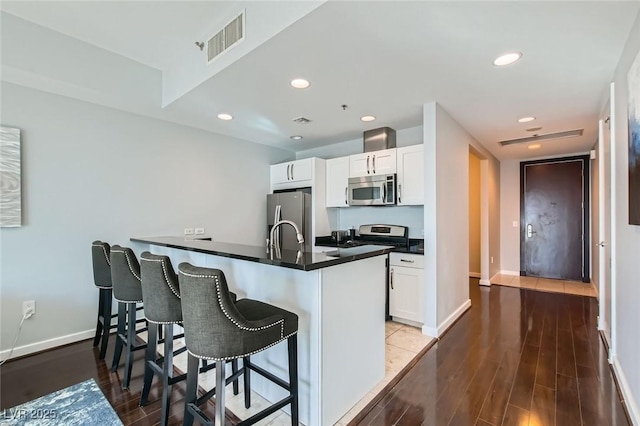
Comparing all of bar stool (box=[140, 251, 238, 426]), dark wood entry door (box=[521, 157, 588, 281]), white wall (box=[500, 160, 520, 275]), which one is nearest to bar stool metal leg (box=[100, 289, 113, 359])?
bar stool (box=[140, 251, 238, 426])

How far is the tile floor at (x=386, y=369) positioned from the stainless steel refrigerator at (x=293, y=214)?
1710 millimetres

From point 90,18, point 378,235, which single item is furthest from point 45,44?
point 378,235

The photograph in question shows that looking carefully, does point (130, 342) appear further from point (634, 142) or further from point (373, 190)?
point (634, 142)

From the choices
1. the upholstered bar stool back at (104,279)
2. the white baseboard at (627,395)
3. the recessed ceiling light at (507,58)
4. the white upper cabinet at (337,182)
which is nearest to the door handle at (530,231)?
the white baseboard at (627,395)

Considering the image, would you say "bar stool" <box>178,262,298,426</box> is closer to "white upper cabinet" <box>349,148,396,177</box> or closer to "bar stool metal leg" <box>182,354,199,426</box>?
"bar stool metal leg" <box>182,354,199,426</box>

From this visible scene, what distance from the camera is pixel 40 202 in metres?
2.73

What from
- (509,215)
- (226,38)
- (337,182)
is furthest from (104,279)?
(509,215)

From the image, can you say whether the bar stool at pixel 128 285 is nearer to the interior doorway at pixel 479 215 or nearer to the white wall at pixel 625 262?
the white wall at pixel 625 262

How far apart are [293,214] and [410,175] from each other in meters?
1.77

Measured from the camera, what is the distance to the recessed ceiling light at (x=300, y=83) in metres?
2.52

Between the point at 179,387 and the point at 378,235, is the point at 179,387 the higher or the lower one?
the lower one

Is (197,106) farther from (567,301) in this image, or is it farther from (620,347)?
(567,301)

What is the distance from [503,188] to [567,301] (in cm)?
263

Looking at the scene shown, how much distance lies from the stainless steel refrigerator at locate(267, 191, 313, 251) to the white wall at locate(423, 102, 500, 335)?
5.83 ft
